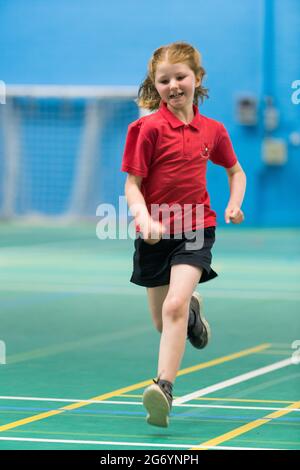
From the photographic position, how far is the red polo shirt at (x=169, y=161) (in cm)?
531

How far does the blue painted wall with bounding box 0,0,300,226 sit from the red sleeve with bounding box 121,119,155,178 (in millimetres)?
17797

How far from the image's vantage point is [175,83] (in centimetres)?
532

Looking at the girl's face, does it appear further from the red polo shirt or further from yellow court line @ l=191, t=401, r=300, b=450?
yellow court line @ l=191, t=401, r=300, b=450

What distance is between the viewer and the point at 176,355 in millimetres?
5066

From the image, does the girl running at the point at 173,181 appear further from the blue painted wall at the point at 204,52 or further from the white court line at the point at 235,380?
the blue painted wall at the point at 204,52

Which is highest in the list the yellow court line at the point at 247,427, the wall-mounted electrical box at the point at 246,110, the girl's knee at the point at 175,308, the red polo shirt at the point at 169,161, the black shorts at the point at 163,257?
the wall-mounted electrical box at the point at 246,110

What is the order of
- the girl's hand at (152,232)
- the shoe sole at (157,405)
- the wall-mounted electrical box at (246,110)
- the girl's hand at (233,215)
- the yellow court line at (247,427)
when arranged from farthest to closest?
1. the wall-mounted electrical box at (246,110)
2. the girl's hand at (233,215)
3. the girl's hand at (152,232)
4. the shoe sole at (157,405)
5. the yellow court line at (247,427)

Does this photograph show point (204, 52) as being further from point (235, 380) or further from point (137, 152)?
point (137, 152)

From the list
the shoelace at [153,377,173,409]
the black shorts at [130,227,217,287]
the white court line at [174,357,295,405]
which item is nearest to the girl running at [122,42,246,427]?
the black shorts at [130,227,217,287]

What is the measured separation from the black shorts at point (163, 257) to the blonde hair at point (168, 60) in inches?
27.3

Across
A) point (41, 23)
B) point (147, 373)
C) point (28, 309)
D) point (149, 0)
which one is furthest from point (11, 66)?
point (147, 373)

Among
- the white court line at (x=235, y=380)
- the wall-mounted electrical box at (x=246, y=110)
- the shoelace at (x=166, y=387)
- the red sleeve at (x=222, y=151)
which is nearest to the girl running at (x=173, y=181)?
the red sleeve at (x=222, y=151)

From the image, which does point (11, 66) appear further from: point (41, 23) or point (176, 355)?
point (176, 355)

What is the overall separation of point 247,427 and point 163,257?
0.92 m
